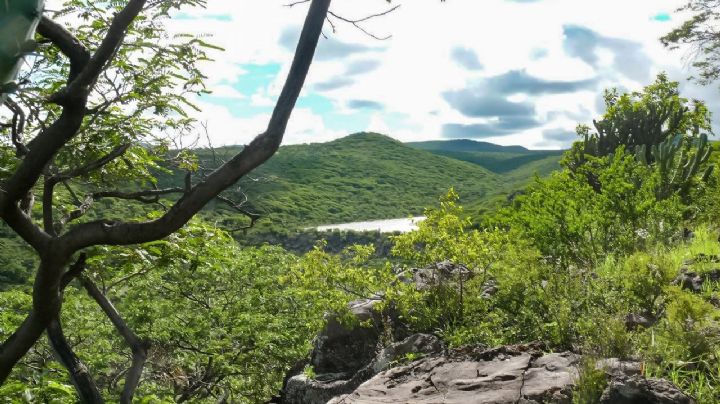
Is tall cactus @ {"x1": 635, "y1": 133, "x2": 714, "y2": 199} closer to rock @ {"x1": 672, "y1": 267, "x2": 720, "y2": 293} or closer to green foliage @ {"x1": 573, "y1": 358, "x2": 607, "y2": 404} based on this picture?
rock @ {"x1": 672, "y1": 267, "x2": 720, "y2": 293}

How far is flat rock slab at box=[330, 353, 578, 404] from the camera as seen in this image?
19.9 feet

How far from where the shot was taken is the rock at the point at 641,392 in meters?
5.34

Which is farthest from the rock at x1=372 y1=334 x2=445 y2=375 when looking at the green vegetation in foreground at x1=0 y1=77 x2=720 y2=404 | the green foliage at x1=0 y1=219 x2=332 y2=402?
the green foliage at x1=0 y1=219 x2=332 y2=402

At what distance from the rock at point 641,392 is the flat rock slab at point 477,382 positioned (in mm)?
378

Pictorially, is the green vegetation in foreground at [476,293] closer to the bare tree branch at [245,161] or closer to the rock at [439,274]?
the rock at [439,274]

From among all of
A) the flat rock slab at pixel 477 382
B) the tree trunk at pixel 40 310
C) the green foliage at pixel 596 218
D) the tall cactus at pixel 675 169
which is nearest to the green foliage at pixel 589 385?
the flat rock slab at pixel 477 382

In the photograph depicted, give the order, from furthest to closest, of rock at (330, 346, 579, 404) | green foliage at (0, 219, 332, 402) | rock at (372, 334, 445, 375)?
green foliage at (0, 219, 332, 402) < rock at (372, 334, 445, 375) < rock at (330, 346, 579, 404)

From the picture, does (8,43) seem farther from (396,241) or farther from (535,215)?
(535,215)

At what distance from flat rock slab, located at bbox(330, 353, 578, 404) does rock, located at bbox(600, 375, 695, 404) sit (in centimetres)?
38

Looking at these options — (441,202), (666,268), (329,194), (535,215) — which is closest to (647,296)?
(666,268)

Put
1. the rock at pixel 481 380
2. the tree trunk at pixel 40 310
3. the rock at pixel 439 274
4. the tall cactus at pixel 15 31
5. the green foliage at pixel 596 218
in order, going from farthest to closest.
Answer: the green foliage at pixel 596 218
the rock at pixel 439 274
the rock at pixel 481 380
the tree trunk at pixel 40 310
the tall cactus at pixel 15 31

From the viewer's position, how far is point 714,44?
27578 millimetres

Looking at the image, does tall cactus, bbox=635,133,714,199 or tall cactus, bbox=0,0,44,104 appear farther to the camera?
tall cactus, bbox=635,133,714,199

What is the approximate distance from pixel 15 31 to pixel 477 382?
19.3ft
